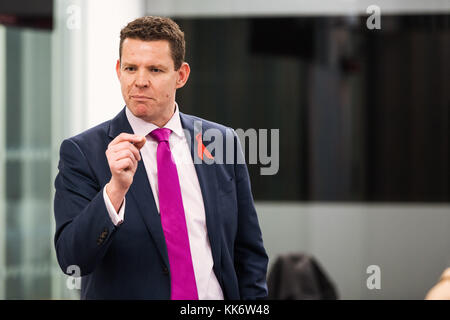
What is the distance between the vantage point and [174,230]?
3.92ft

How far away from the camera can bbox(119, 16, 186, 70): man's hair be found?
1.16m

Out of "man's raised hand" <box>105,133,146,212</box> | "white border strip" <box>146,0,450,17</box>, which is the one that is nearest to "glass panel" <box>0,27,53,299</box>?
"white border strip" <box>146,0,450,17</box>

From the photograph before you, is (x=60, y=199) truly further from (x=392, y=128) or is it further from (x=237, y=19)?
(x=392, y=128)

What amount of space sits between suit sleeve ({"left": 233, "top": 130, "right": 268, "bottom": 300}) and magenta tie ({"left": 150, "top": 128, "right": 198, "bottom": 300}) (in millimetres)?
164

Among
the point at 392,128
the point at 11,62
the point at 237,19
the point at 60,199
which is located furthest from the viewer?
the point at 392,128

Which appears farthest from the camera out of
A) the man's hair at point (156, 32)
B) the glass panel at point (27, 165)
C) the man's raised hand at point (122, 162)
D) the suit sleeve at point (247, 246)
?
the glass panel at point (27, 165)

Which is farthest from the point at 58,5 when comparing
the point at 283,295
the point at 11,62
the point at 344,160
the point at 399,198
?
the point at 399,198

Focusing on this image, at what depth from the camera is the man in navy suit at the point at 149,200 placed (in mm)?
1123

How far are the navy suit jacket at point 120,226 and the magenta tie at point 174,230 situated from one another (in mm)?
19

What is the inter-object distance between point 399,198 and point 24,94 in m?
2.26

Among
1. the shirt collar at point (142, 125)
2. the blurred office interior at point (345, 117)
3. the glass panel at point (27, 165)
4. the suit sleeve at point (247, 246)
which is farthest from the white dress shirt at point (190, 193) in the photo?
the blurred office interior at point (345, 117)

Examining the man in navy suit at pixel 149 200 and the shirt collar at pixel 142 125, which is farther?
the shirt collar at pixel 142 125

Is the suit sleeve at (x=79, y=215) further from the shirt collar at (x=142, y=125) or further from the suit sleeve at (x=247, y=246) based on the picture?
the suit sleeve at (x=247, y=246)
